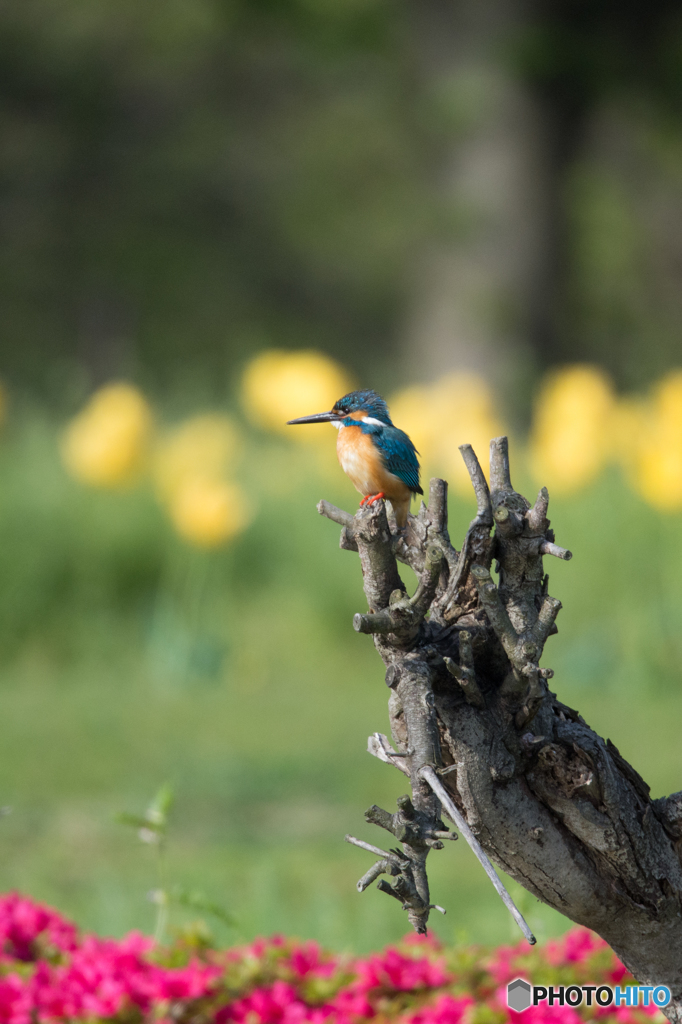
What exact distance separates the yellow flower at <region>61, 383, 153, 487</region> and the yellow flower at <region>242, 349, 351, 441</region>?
586 mm

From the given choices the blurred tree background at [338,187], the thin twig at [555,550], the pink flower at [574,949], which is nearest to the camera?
the thin twig at [555,550]

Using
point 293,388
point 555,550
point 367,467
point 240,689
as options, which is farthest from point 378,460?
point 293,388

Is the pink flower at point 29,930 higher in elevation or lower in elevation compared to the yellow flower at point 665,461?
lower

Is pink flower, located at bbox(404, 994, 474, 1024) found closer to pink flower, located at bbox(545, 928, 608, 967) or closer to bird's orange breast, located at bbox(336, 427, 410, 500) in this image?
pink flower, located at bbox(545, 928, 608, 967)

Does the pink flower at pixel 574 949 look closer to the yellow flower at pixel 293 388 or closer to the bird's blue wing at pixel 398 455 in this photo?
the bird's blue wing at pixel 398 455

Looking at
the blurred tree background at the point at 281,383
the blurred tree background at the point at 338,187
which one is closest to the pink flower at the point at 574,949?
the blurred tree background at the point at 281,383

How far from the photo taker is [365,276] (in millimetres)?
17344

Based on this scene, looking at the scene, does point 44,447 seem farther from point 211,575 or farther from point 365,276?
point 365,276

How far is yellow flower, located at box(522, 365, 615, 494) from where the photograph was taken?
568 cm

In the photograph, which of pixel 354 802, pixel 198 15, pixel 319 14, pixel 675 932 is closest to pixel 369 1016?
pixel 675 932

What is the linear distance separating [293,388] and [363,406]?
380 centimetres

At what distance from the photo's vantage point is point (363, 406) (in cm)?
189

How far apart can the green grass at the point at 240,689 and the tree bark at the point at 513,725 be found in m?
1.23

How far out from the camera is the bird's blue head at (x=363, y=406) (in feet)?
6.17
